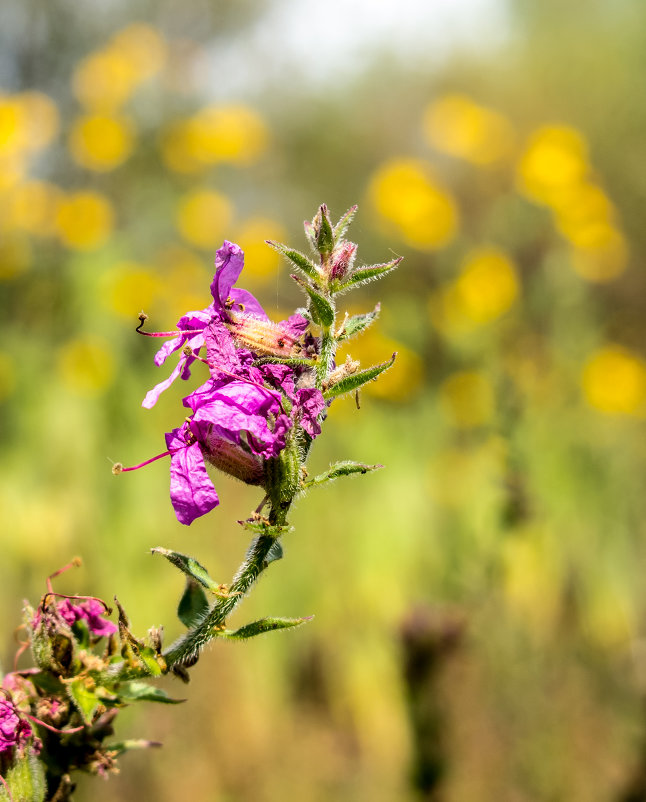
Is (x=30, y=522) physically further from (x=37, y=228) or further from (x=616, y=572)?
(x=616, y=572)

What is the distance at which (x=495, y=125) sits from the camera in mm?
6984

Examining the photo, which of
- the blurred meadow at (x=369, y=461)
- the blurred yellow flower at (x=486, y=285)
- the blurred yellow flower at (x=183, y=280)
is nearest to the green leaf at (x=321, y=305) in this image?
the blurred meadow at (x=369, y=461)

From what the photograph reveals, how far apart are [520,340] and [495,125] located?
2621 millimetres

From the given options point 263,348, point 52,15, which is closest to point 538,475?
point 263,348

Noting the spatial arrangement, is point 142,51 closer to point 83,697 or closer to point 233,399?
point 233,399

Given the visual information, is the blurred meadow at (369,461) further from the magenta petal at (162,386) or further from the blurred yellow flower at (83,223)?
the magenta petal at (162,386)

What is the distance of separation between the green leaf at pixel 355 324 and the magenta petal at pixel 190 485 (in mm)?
251

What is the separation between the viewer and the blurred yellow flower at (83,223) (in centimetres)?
591

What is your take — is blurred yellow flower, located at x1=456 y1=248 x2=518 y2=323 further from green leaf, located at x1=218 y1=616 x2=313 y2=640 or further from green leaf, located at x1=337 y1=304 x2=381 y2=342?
green leaf, located at x1=218 y1=616 x2=313 y2=640

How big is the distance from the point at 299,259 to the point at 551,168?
5472mm

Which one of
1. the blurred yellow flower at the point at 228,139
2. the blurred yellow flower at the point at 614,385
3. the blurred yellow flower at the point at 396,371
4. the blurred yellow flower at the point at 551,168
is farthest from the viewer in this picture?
the blurred yellow flower at the point at 228,139

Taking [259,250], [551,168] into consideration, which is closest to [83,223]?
[259,250]

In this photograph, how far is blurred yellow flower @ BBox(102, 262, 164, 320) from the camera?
18.4ft

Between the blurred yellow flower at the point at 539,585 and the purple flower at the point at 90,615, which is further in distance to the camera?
the blurred yellow flower at the point at 539,585
